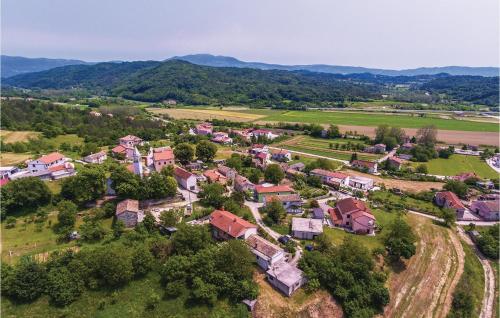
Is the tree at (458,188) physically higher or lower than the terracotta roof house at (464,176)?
higher

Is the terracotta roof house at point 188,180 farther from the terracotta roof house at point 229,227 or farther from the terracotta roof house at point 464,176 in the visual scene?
the terracotta roof house at point 464,176

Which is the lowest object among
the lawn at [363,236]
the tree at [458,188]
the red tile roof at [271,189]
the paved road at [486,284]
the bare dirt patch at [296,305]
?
the paved road at [486,284]

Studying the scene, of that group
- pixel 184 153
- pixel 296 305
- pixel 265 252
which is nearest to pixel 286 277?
pixel 296 305

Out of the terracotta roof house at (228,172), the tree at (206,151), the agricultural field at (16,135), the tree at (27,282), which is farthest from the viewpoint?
the agricultural field at (16,135)

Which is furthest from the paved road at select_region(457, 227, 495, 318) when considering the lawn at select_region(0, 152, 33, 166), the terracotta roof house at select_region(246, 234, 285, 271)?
the lawn at select_region(0, 152, 33, 166)

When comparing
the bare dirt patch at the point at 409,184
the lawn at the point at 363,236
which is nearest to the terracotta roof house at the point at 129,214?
the lawn at the point at 363,236

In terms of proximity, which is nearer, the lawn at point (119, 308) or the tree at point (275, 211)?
the lawn at point (119, 308)

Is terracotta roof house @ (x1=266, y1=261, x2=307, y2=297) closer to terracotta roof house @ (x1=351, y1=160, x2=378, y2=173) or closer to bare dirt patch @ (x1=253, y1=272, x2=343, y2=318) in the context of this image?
bare dirt patch @ (x1=253, y1=272, x2=343, y2=318)
